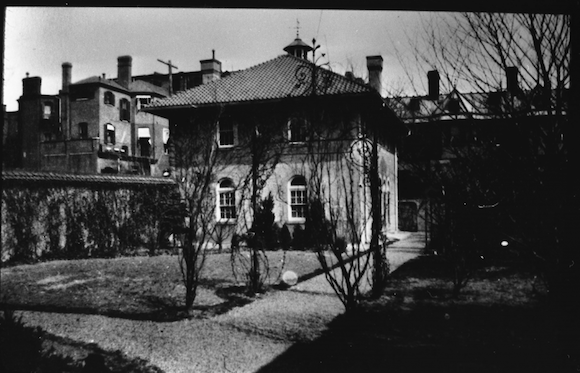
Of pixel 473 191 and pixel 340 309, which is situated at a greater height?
pixel 473 191

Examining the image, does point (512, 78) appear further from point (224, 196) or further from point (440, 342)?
point (224, 196)

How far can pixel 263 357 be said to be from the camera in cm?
539

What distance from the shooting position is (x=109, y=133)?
4050 centimetres

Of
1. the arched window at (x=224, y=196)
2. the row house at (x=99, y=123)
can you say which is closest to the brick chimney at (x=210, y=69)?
the arched window at (x=224, y=196)

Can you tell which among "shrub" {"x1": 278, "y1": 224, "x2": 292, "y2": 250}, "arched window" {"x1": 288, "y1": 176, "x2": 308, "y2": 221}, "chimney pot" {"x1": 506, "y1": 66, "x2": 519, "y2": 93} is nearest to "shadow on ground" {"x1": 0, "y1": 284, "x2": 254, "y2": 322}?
"chimney pot" {"x1": 506, "y1": 66, "x2": 519, "y2": 93}

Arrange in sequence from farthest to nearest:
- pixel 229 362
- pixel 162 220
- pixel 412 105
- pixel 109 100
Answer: pixel 109 100 → pixel 162 220 → pixel 412 105 → pixel 229 362

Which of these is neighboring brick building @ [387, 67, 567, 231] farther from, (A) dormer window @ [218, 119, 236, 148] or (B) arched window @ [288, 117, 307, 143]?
(A) dormer window @ [218, 119, 236, 148]

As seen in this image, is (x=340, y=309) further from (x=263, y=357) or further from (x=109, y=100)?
(x=109, y=100)

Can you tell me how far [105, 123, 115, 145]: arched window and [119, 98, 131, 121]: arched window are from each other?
1500 mm

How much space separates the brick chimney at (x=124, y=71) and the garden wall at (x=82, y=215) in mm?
25026

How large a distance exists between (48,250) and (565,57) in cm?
1587

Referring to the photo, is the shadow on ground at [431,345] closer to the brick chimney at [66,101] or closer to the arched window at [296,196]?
the arched window at [296,196]

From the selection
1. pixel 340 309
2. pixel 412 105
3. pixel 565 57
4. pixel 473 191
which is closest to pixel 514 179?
pixel 565 57

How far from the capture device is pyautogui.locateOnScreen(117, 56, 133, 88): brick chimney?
40763 mm
